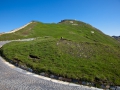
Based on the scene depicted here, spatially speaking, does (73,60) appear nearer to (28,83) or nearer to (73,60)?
(73,60)

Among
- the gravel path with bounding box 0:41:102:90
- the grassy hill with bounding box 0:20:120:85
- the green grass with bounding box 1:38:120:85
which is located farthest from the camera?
the green grass with bounding box 1:38:120:85

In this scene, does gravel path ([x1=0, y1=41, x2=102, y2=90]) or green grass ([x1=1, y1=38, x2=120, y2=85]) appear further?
green grass ([x1=1, y1=38, x2=120, y2=85])

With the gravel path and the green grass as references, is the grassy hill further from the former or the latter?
the gravel path

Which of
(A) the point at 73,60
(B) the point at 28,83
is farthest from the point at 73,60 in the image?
(B) the point at 28,83

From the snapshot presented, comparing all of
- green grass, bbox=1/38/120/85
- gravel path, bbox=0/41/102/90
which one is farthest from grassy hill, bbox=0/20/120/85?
gravel path, bbox=0/41/102/90

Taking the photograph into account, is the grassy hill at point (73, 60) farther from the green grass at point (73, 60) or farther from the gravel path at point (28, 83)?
the gravel path at point (28, 83)

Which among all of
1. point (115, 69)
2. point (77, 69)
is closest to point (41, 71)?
point (77, 69)

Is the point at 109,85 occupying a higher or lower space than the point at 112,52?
lower

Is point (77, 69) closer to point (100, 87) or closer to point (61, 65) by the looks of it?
point (61, 65)

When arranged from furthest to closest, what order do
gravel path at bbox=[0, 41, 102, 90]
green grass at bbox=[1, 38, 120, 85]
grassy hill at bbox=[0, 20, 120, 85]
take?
green grass at bbox=[1, 38, 120, 85] → grassy hill at bbox=[0, 20, 120, 85] → gravel path at bbox=[0, 41, 102, 90]

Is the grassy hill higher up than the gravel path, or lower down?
higher up

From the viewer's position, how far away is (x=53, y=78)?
12195 millimetres

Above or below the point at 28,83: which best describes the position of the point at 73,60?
above

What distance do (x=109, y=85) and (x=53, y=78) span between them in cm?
462
